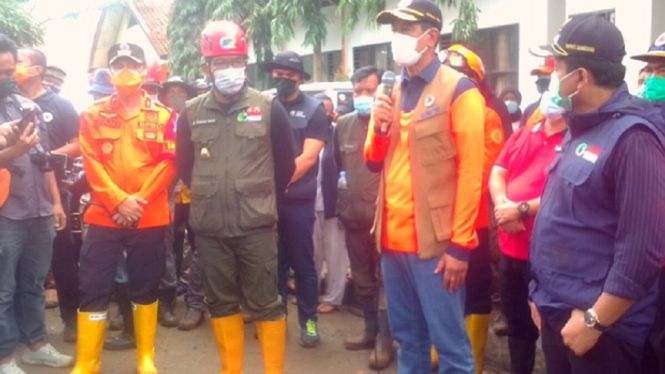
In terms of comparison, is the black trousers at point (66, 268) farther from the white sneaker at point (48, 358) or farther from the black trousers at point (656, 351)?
the black trousers at point (656, 351)

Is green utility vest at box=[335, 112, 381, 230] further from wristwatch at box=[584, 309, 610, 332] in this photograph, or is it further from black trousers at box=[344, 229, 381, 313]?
wristwatch at box=[584, 309, 610, 332]

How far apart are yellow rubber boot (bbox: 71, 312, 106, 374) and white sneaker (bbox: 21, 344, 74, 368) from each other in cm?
50

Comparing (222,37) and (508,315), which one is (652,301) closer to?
(508,315)

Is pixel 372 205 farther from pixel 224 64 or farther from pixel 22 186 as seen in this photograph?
pixel 22 186

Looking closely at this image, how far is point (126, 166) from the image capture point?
4.81 m

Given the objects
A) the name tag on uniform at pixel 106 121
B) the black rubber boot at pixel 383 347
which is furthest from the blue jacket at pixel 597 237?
the name tag on uniform at pixel 106 121

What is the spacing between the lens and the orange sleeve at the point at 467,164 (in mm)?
3416

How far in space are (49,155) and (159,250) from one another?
100 centimetres

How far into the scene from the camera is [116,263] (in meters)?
4.86

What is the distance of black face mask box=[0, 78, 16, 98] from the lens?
465cm

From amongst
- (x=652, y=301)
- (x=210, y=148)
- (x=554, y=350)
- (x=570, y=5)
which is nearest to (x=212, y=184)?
(x=210, y=148)

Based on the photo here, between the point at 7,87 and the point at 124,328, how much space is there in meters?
2.16

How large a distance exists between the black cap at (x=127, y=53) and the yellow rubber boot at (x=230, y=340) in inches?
73.8

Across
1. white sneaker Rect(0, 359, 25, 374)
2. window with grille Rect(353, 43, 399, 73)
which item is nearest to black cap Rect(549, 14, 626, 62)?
white sneaker Rect(0, 359, 25, 374)
